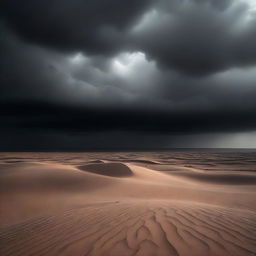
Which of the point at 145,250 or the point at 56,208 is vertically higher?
the point at 145,250

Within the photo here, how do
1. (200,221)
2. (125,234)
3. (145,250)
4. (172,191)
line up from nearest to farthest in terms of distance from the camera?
(145,250), (125,234), (200,221), (172,191)

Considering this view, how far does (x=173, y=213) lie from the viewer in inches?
136

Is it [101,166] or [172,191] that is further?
[101,166]

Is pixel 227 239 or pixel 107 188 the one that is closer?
pixel 227 239

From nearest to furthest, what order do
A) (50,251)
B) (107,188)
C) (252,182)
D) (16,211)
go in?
1. (50,251)
2. (16,211)
3. (107,188)
4. (252,182)

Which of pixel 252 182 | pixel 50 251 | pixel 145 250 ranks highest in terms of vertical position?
pixel 145 250

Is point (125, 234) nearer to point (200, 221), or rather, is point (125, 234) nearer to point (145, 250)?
point (145, 250)

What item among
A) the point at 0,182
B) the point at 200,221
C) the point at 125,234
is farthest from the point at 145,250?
the point at 0,182

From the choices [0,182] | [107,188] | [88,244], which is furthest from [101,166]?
[88,244]

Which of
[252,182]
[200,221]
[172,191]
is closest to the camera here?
[200,221]

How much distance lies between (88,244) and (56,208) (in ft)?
12.7

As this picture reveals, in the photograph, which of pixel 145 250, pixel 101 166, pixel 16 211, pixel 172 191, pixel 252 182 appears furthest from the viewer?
pixel 101 166

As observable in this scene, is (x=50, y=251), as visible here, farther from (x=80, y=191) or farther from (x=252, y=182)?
(x=252, y=182)

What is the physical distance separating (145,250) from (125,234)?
517mm
